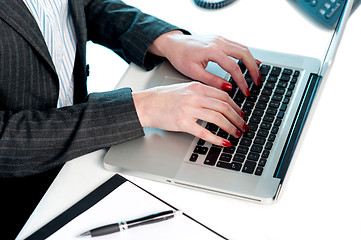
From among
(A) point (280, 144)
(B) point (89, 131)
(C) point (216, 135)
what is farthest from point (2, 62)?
(A) point (280, 144)

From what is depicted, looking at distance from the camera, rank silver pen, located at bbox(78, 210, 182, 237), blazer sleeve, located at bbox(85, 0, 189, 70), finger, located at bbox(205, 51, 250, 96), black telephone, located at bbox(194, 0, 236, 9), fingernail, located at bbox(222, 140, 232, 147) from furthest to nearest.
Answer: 1. black telephone, located at bbox(194, 0, 236, 9)
2. blazer sleeve, located at bbox(85, 0, 189, 70)
3. finger, located at bbox(205, 51, 250, 96)
4. fingernail, located at bbox(222, 140, 232, 147)
5. silver pen, located at bbox(78, 210, 182, 237)

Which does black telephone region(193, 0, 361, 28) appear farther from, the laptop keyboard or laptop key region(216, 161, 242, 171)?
laptop key region(216, 161, 242, 171)

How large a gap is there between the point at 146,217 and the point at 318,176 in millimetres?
295

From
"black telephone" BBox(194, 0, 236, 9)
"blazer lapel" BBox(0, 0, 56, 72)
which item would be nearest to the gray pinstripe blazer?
"blazer lapel" BBox(0, 0, 56, 72)

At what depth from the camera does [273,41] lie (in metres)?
1.14

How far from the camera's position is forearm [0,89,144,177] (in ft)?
2.82

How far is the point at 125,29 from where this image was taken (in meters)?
1.14

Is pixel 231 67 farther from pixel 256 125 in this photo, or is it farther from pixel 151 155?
pixel 151 155

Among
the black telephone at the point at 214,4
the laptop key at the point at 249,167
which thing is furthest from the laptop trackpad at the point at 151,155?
the black telephone at the point at 214,4

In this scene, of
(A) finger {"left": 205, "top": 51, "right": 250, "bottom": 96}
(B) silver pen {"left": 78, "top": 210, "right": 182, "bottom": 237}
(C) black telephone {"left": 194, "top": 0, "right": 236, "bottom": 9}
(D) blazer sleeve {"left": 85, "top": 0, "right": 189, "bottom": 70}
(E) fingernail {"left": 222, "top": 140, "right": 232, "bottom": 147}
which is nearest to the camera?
(B) silver pen {"left": 78, "top": 210, "right": 182, "bottom": 237}

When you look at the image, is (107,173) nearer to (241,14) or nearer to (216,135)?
(216,135)

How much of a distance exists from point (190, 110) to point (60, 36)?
14.7 inches

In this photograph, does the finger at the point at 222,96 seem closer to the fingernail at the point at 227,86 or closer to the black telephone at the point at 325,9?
the fingernail at the point at 227,86

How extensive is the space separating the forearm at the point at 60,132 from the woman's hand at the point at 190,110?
3 cm
